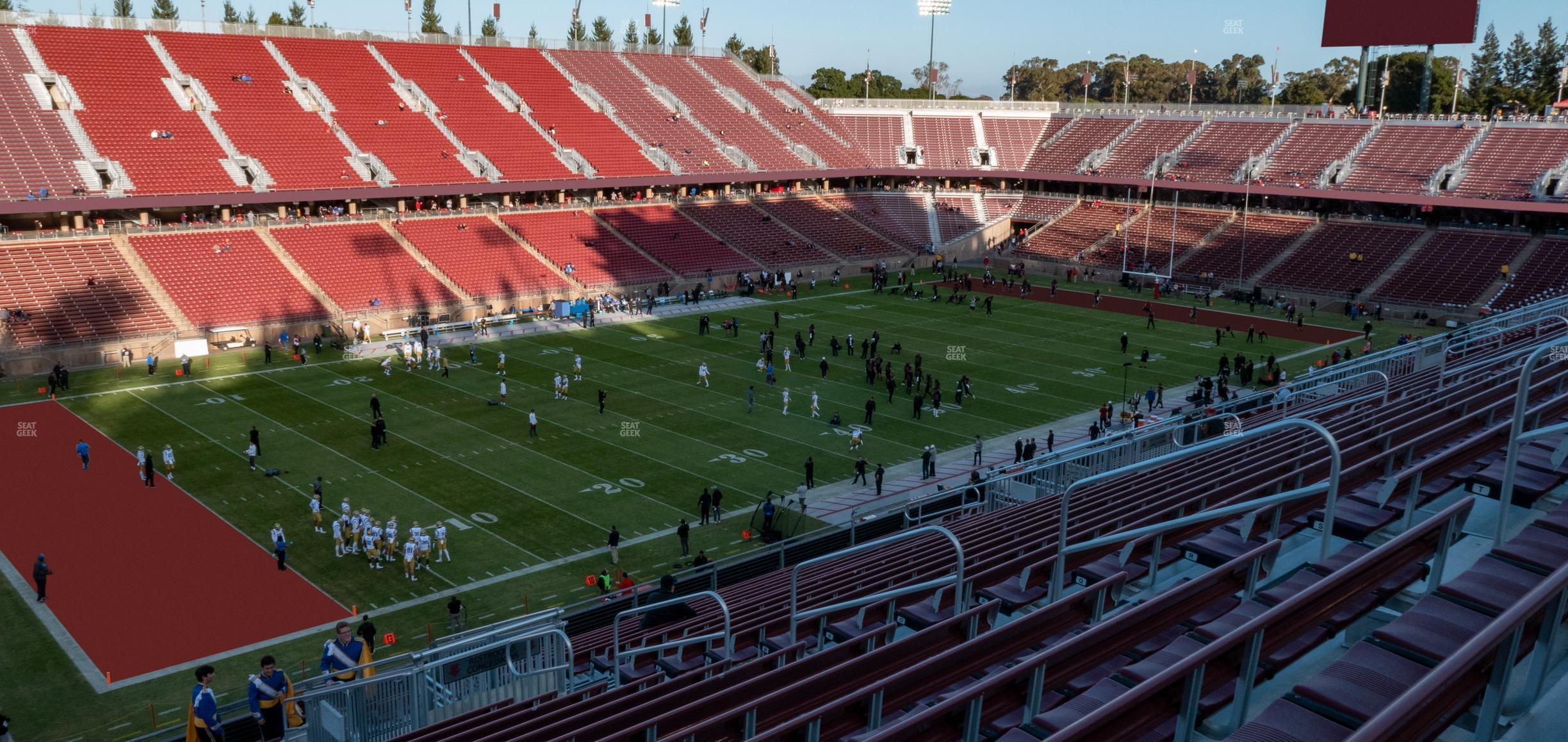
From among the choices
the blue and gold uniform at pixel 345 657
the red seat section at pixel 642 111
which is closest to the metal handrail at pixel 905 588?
the blue and gold uniform at pixel 345 657

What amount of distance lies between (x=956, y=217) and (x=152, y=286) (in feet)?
154

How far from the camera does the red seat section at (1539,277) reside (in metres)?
48.2

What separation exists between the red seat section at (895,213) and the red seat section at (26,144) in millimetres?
41045

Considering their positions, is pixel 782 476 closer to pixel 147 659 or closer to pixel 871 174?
pixel 147 659

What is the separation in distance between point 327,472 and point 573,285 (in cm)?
2506

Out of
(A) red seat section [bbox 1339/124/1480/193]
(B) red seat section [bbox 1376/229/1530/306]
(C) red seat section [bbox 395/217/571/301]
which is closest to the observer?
(C) red seat section [bbox 395/217/571/301]

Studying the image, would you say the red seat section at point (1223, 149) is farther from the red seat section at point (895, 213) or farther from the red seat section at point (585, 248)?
the red seat section at point (585, 248)

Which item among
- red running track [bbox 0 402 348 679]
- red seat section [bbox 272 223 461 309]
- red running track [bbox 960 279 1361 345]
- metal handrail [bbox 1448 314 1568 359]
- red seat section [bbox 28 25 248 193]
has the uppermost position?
red seat section [bbox 28 25 248 193]

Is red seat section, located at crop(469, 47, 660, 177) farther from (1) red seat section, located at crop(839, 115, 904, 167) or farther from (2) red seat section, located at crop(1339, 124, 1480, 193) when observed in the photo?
(2) red seat section, located at crop(1339, 124, 1480, 193)

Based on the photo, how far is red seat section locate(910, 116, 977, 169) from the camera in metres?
76.6

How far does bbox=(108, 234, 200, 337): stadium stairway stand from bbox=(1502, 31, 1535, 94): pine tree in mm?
100374

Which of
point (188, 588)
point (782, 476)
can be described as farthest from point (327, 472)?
point (782, 476)

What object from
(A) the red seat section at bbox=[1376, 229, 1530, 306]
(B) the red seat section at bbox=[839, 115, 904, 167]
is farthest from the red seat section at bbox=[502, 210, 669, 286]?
(A) the red seat section at bbox=[1376, 229, 1530, 306]

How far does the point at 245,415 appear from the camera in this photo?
1273 inches
